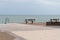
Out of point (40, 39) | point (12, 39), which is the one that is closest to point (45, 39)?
point (40, 39)

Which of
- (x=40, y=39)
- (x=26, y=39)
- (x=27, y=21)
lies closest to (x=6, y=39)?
(x=26, y=39)

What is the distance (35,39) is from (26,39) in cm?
60

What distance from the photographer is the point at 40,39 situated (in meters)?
12.4

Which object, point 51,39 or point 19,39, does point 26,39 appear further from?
point 51,39

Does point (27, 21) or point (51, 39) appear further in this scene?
point (27, 21)

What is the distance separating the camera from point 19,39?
12367mm

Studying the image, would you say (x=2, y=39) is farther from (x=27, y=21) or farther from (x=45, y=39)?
(x=27, y=21)

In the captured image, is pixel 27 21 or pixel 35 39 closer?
pixel 35 39

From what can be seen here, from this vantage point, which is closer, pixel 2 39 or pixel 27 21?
pixel 2 39

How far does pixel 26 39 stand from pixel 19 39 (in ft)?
1.54

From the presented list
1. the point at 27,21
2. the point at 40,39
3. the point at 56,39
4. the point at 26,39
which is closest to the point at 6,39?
the point at 26,39

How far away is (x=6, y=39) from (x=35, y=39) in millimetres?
1932

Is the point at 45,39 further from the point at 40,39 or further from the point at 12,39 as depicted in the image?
the point at 12,39

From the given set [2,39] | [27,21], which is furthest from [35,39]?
[27,21]
